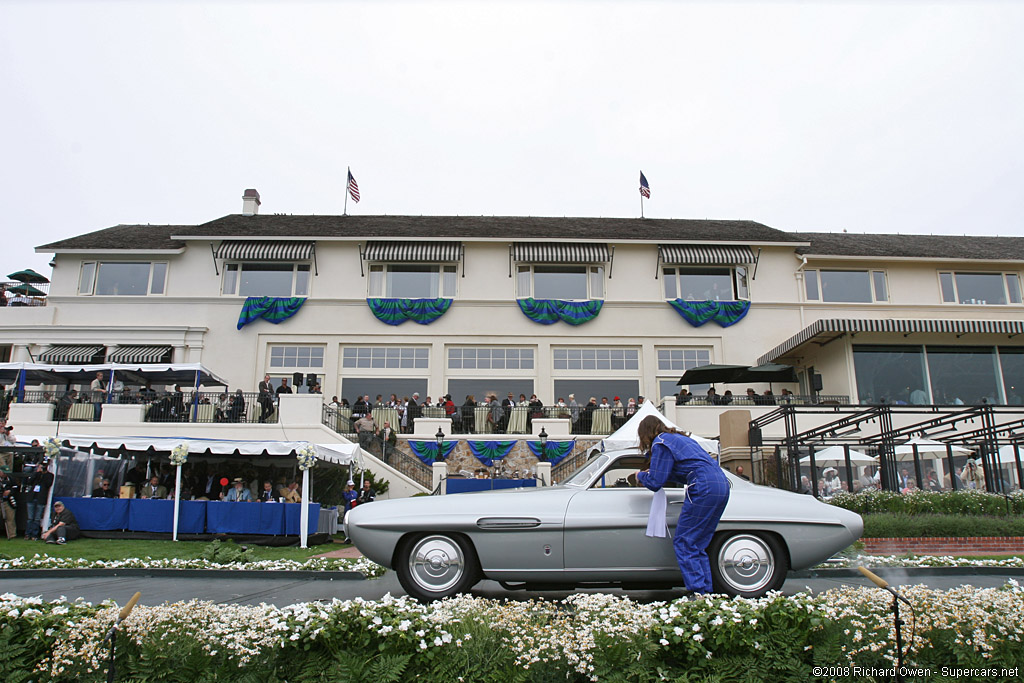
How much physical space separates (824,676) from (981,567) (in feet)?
19.3

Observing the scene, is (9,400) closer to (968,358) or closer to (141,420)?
(141,420)

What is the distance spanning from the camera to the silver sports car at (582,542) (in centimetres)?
582

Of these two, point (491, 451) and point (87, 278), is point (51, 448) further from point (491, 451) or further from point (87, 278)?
point (87, 278)

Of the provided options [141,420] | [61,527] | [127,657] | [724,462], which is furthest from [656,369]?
[127,657]

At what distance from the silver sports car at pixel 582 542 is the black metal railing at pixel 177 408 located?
17.1 meters

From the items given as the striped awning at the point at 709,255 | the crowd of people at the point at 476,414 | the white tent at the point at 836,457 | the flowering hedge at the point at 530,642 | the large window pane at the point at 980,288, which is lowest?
the flowering hedge at the point at 530,642

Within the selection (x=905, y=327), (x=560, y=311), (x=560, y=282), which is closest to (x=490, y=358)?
(x=560, y=311)

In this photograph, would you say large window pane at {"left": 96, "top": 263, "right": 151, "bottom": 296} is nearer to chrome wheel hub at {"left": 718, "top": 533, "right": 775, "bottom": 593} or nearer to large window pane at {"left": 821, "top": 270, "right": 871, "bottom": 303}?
large window pane at {"left": 821, "top": 270, "right": 871, "bottom": 303}

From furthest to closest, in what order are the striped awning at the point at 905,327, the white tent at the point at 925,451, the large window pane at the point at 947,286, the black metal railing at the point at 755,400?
1. the large window pane at the point at 947,286
2. the black metal railing at the point at 755,400
3. the striped awning at the point at 905,327
4. the white tent at the point at 925,451

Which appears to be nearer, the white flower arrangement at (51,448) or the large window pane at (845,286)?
the white flower arrangement at (51,448)

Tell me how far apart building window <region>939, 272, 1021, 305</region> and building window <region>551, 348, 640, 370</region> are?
13.5 m

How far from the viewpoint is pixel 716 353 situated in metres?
28.2

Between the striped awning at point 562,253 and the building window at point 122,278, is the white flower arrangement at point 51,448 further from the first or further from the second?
the striped awning at point 562,253

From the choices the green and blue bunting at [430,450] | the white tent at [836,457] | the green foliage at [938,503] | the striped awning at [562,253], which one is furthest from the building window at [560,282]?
the green foliage at [938,503]
